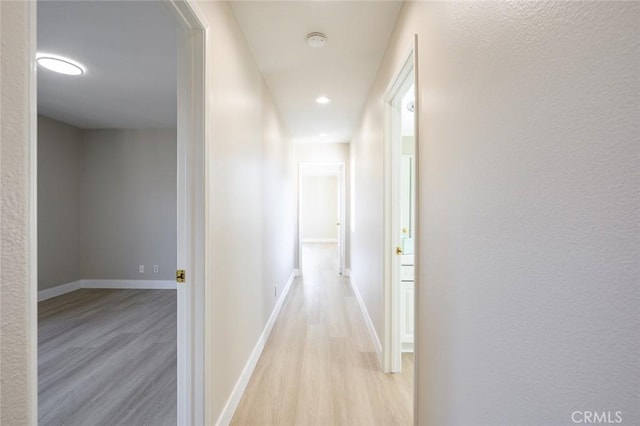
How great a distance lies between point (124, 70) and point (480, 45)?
3173 mm

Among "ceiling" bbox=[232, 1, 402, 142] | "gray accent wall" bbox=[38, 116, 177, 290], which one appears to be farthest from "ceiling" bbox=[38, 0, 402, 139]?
"gray accent wall" bbox=[38, 116, 177, 290]

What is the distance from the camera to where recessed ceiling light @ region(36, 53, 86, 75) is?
250 cm

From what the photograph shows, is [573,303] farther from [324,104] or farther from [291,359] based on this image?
[324,104]

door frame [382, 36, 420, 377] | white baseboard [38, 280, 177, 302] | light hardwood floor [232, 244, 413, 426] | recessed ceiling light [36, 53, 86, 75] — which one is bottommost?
light hardwood floor [232, 244, 413, 426]

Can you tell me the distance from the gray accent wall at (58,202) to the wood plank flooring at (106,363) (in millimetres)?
581

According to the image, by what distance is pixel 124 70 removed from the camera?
2.78m

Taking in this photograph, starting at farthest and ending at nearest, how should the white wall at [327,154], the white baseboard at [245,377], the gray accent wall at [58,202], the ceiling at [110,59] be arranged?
the white wall at [327,154], the gray accent wall at [58,202], the ceiling at [110,59], the white baseboard at [245,377]

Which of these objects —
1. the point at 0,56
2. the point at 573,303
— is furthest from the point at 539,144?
the point at 0,56

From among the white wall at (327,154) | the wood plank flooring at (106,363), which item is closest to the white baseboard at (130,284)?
the wood plank flooring at (106,363)

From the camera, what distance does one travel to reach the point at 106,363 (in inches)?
96.7

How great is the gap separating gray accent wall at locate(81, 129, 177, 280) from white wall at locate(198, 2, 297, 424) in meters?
2.64

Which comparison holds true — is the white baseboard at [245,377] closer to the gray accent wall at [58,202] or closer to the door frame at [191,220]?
the door frame at [191,220]

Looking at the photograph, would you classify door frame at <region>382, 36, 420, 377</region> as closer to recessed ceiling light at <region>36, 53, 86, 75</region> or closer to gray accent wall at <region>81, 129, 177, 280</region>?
recessed ceiling light at <region>36, 53, 86, 75</region>

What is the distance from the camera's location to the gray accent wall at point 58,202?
4.13 meters
